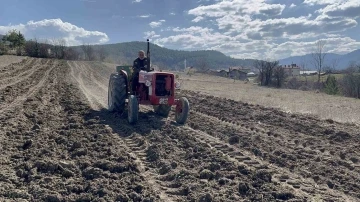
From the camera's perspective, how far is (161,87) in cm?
1035

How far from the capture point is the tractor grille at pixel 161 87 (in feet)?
33.7

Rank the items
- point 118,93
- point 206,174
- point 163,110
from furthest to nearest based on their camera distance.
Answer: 1. point 163,110
2. point 118,93
3. point 206,174

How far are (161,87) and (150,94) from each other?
1.28 feet

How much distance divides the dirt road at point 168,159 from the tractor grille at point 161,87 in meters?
0.81

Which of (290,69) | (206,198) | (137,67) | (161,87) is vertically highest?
(290,69)

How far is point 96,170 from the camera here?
5.71 metres

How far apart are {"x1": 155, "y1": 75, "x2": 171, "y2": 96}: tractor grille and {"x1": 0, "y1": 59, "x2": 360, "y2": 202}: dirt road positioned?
81 centimetres

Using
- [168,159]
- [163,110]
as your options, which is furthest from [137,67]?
[168,159]

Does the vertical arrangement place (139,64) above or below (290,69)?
below

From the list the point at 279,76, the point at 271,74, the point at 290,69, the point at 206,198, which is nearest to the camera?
the point at 206,198

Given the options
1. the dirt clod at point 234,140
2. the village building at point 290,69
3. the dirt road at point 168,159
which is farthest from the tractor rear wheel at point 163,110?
the village building at point 290,69

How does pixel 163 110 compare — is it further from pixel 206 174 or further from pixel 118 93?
pixel 206 174

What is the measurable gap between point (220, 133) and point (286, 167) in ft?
9.04

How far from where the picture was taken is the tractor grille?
10.3 meters
